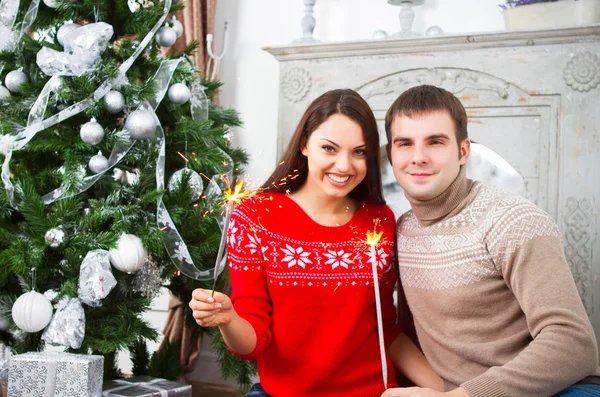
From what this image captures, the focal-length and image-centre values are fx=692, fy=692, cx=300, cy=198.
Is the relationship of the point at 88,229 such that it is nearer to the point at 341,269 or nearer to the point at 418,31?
the point at 341,269

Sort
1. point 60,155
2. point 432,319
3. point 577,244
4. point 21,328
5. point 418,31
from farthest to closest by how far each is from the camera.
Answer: point 418,31, point 577,244, point 60,155, point 21,328, point 432,319

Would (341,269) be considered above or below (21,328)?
above

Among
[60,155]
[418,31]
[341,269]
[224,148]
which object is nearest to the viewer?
[341,269]

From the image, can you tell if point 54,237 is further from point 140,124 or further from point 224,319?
point 224,319

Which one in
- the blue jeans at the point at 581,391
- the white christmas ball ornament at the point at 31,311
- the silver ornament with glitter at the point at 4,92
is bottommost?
the blue jeans at the point at 581,391

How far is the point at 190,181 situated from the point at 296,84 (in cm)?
102

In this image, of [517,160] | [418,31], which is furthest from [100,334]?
[418,31]

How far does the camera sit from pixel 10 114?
201 centimetres

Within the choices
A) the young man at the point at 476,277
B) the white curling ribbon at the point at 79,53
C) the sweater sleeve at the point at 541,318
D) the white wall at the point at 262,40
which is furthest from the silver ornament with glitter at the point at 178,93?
the white wall at the point at 262,40

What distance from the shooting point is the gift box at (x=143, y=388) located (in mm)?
2016

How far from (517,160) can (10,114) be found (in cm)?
177

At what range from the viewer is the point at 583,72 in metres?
2.47

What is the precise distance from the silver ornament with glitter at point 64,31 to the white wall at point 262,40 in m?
1.28

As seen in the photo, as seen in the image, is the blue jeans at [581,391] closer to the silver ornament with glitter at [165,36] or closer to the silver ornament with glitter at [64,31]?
the silver ornament with glitter at [165,36]
